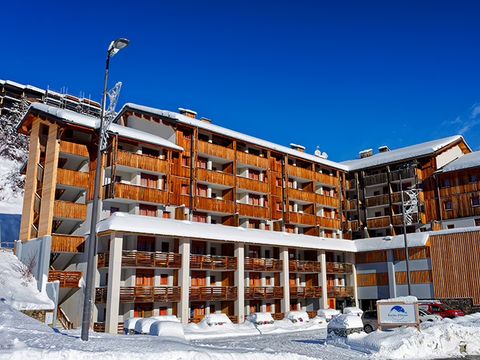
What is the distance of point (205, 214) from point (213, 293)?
25.4ft

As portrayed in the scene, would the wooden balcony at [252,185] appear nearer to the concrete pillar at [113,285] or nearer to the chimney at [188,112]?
the chimney at [188,112]

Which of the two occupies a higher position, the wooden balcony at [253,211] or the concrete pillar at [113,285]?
the wooden balcony at [253,211]

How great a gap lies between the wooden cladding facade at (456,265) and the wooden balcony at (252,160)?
17728mm

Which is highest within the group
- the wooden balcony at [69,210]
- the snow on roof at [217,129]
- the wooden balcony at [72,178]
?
the snow on roof at [217,129]

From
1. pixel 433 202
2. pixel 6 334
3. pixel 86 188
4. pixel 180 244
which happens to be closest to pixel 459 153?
pixel 433 202

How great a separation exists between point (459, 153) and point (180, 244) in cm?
3767

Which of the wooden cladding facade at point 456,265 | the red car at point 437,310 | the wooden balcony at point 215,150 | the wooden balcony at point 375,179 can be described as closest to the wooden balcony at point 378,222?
the wooden balcony at point 375,179

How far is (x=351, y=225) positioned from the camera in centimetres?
5575

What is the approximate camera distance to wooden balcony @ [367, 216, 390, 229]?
52.7 meters

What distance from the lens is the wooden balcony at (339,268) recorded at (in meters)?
50.2

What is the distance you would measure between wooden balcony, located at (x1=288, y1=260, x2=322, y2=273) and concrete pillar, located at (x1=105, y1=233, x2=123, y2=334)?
1884cm

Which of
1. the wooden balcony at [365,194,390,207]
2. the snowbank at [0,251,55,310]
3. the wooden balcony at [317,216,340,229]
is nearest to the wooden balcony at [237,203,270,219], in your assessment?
the wooden balcony at [317,216,340,229]

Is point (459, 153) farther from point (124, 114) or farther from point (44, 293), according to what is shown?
point (44, 293)

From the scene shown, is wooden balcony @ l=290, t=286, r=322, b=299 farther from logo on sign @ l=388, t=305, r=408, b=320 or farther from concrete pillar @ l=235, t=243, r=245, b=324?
logo on sign @ l=388, t=305, r=408, b=320
